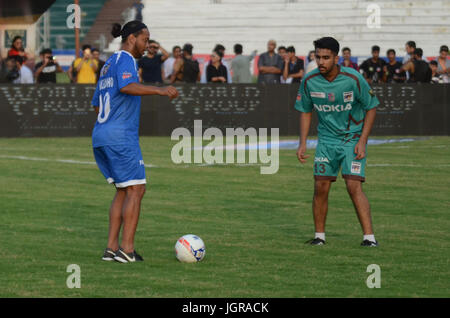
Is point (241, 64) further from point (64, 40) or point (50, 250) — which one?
point (64, 40)

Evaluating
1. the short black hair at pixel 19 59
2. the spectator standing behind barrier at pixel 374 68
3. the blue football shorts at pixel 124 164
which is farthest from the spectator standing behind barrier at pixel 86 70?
the blue football shorts at pixel 124 164

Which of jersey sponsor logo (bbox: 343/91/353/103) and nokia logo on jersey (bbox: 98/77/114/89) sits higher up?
nokia logo on jersey (bbox: 98/77/114/89)

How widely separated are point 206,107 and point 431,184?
35.7 feet

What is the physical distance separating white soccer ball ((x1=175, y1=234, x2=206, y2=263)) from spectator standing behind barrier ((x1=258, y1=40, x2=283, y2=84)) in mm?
18059

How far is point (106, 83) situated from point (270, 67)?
1847 centimetres

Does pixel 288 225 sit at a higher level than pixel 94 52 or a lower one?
lower

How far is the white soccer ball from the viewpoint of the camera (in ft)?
30.1

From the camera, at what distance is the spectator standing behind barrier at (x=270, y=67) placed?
2733cm

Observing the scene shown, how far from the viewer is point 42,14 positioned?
7062cm

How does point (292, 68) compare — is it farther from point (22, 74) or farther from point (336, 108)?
point (336, 108)

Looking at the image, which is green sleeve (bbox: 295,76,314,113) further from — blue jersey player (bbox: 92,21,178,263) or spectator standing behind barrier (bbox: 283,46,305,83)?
spectator standing behind barrier (bbox: 283,46,305,83)

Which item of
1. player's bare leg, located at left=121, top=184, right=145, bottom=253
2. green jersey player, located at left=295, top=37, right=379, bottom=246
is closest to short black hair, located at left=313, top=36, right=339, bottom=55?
green jersey player, located at left=295, top=37, right=379, bottom=246

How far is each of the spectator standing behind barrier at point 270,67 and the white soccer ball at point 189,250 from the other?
1806 cm
